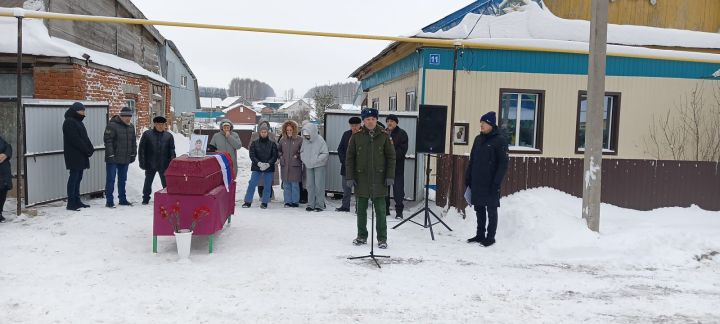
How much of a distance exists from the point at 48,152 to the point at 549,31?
1063 cm

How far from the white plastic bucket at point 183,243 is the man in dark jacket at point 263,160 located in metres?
3.71

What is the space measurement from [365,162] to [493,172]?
5.96 ft

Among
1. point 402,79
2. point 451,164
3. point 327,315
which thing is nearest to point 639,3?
point 402,79

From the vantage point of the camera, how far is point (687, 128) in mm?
12938

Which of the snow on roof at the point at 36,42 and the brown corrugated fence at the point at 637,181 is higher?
the snow on roof at the point at 36,42

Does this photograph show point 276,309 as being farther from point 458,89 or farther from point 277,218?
point 458,89

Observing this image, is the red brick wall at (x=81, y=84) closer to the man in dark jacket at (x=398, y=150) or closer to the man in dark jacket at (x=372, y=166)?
the man in dark jacket at (x=398, y=150)

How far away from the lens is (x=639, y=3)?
13.3 meters

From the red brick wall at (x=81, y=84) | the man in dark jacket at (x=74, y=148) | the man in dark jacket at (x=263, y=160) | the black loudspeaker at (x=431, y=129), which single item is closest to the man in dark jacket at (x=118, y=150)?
the man in dark jacket at (x=74, y=148)

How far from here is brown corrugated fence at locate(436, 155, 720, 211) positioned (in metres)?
9.17

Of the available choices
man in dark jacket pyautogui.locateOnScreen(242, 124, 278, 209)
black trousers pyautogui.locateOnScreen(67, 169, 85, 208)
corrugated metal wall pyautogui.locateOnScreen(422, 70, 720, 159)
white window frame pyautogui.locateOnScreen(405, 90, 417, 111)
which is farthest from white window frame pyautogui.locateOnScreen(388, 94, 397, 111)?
black trousers pyautogui.locateOnScreen(67, 169, 85, 208)

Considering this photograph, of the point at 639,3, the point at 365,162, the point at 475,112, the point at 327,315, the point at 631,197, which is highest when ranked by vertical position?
the point at 639,3

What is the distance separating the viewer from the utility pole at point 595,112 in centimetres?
759

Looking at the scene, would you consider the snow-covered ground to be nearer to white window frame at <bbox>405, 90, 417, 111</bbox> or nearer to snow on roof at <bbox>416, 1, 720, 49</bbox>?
white window frame at <bbox>405, 90, 417, 111</bbox>
